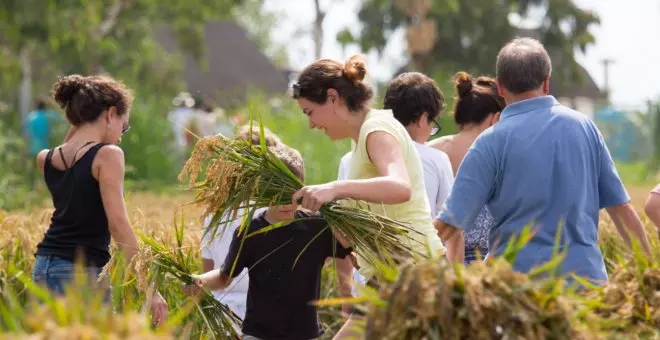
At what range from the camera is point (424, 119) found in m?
6.95

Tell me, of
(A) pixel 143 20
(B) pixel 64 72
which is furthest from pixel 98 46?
(B) pixel 64 72

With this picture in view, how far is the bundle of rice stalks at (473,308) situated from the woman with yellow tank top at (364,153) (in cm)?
158

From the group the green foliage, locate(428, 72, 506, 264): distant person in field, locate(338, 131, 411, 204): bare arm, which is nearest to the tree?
the green foliage

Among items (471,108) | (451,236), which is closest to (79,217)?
(451,236)

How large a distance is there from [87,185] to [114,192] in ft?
0.51

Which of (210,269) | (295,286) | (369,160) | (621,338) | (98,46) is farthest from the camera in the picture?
(98,46)

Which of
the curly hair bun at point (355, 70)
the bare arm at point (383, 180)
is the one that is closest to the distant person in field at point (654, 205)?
the bare arm at point (383, 180)

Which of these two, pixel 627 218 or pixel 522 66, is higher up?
pixel 522 66

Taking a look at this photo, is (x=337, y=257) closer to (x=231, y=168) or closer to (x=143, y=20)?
(x=231, y=168)

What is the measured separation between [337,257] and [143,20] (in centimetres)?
3111

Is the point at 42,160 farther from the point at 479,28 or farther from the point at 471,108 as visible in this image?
the point at 479,28

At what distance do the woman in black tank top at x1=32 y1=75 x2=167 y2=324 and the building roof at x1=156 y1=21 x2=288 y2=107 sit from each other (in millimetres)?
39059

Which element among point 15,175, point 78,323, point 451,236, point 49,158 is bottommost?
point 15,175

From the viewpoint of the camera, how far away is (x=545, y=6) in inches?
1676
